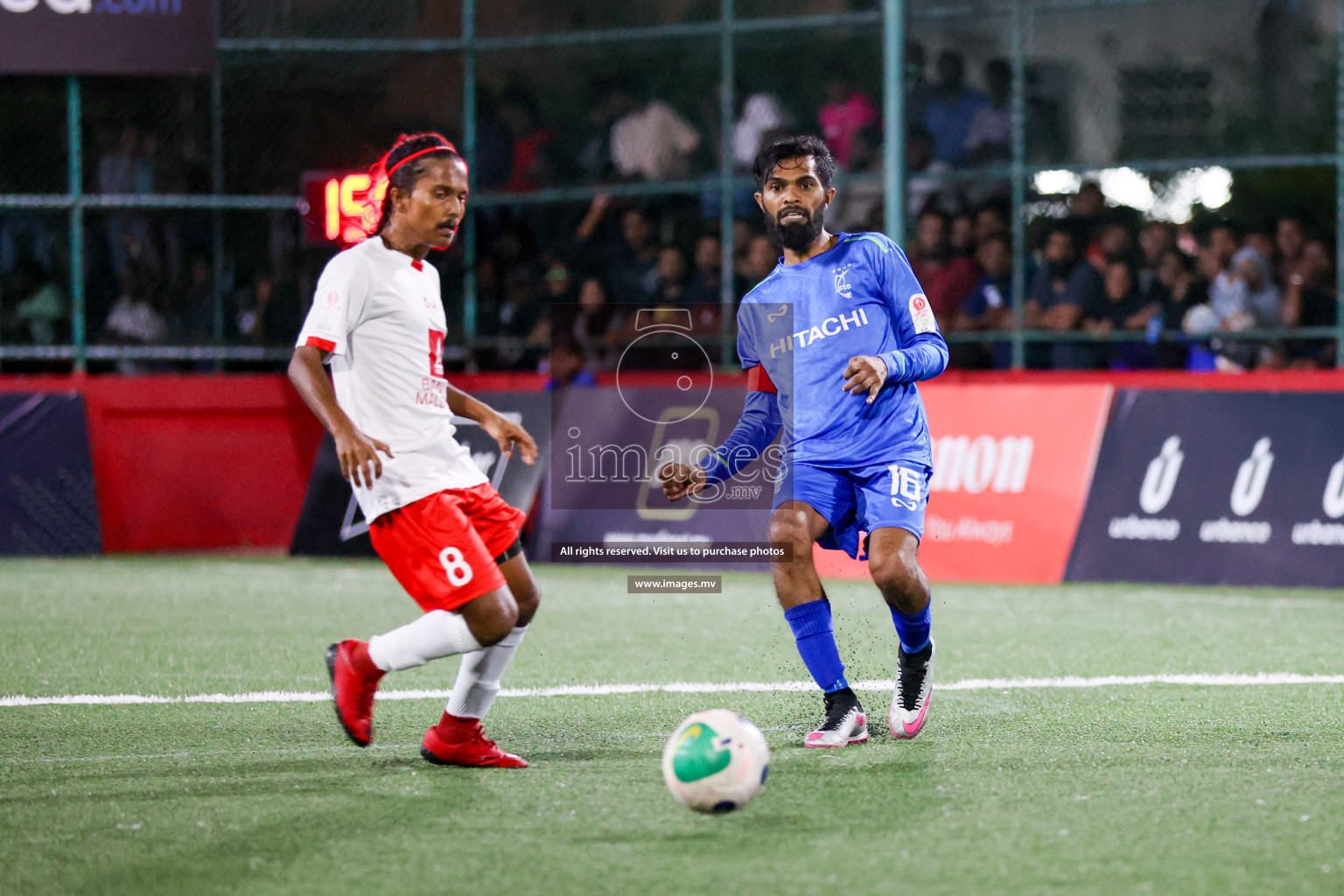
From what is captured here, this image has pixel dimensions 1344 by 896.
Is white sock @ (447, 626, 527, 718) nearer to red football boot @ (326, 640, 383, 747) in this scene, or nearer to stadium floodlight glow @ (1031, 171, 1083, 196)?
red football boot @ (326, 640, 383, 747)

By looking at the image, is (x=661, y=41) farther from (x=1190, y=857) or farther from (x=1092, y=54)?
(x=1190, y=857)

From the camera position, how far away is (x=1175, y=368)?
40.6 feet

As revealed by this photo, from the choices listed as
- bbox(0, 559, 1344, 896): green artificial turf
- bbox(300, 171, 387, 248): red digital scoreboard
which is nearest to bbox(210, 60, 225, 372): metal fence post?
bbox(300, 171, 387, 248): red digital scoreboard

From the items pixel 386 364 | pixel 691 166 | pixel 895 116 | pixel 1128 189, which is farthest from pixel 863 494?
pixel 691 166

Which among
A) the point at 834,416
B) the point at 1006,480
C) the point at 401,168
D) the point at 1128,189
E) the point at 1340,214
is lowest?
the point at 1006,480

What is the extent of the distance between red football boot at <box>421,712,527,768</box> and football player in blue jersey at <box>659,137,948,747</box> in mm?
1047

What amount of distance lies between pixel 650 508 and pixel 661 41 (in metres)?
4.91

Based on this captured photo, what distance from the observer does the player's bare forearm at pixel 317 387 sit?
4754mm

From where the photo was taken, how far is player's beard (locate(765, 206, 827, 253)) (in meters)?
5.50

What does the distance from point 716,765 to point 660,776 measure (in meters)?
0.62

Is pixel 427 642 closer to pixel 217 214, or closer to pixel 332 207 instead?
pixel 332 207

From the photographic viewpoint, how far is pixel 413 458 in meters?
4.93

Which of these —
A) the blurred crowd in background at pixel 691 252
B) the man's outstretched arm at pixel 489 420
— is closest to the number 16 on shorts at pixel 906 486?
the man's outstretched arm at pixel 489 420

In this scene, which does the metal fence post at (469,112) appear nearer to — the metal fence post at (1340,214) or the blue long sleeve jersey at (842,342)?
the metal fence post at (1340,214)
